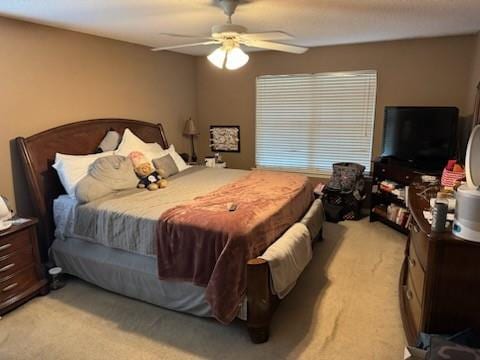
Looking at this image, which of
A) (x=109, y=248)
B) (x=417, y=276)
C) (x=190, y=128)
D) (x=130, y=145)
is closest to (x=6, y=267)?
(x=109, y=248)

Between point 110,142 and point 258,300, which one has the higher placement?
point 110,142

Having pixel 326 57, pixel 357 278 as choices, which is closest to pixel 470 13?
pixel 326 57

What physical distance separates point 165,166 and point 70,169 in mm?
1053

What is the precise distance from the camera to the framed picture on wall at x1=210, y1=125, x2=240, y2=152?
218 inches

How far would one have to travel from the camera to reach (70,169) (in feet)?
10.4

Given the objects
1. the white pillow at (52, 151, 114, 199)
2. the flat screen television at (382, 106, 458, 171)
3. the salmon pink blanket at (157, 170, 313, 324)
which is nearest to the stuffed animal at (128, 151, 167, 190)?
the white pillow at (52, 151, 114, 199)

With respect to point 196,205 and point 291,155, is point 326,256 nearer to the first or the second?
point 196,205

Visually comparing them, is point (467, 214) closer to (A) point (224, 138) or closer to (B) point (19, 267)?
(B) point (19, 267)

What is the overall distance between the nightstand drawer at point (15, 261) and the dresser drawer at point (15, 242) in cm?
3

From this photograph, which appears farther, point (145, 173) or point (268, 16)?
point (145, 173)

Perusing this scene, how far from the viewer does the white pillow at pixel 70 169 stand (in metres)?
3.12

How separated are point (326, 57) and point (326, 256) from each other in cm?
274

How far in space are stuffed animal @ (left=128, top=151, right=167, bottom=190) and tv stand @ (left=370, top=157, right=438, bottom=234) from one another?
263 centimetres

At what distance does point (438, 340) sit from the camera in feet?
5.38
